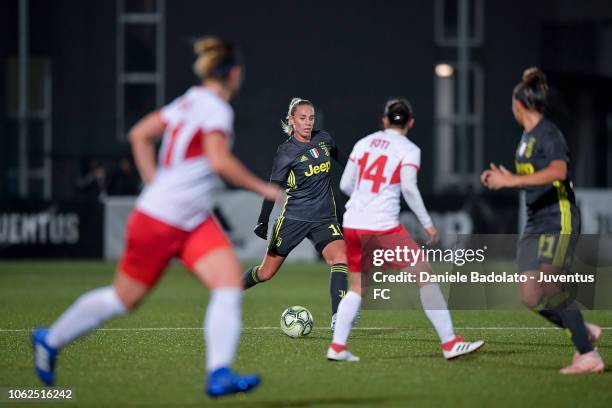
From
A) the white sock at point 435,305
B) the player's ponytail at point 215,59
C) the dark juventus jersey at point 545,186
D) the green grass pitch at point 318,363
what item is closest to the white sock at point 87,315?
the green grass pitch at point 318,363

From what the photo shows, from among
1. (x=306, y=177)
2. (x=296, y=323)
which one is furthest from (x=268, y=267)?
(x=306, y=177)

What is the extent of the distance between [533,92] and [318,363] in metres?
2.55

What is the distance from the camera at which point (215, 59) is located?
23.2 ft

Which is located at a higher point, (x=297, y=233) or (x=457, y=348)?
(x=297, y=233)

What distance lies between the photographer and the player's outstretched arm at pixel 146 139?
23.5 ft

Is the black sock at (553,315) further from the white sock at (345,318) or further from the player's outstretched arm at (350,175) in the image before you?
the player's outstretched arm at (350,175)

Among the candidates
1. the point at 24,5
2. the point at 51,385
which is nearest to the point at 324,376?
the point at 51,385

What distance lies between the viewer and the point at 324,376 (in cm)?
820

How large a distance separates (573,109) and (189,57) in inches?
373

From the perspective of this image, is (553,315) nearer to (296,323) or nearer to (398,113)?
(398,113)

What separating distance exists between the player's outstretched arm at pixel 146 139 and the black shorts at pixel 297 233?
13.0ft

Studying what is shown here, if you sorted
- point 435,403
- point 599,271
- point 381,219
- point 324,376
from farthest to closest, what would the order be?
point 599,271, point 381,219, point 324,376, point 435,403

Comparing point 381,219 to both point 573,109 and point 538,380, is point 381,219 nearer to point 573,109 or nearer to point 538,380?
point 538,380

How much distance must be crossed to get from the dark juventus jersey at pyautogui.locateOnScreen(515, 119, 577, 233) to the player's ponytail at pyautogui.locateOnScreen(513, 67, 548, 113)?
122mm
